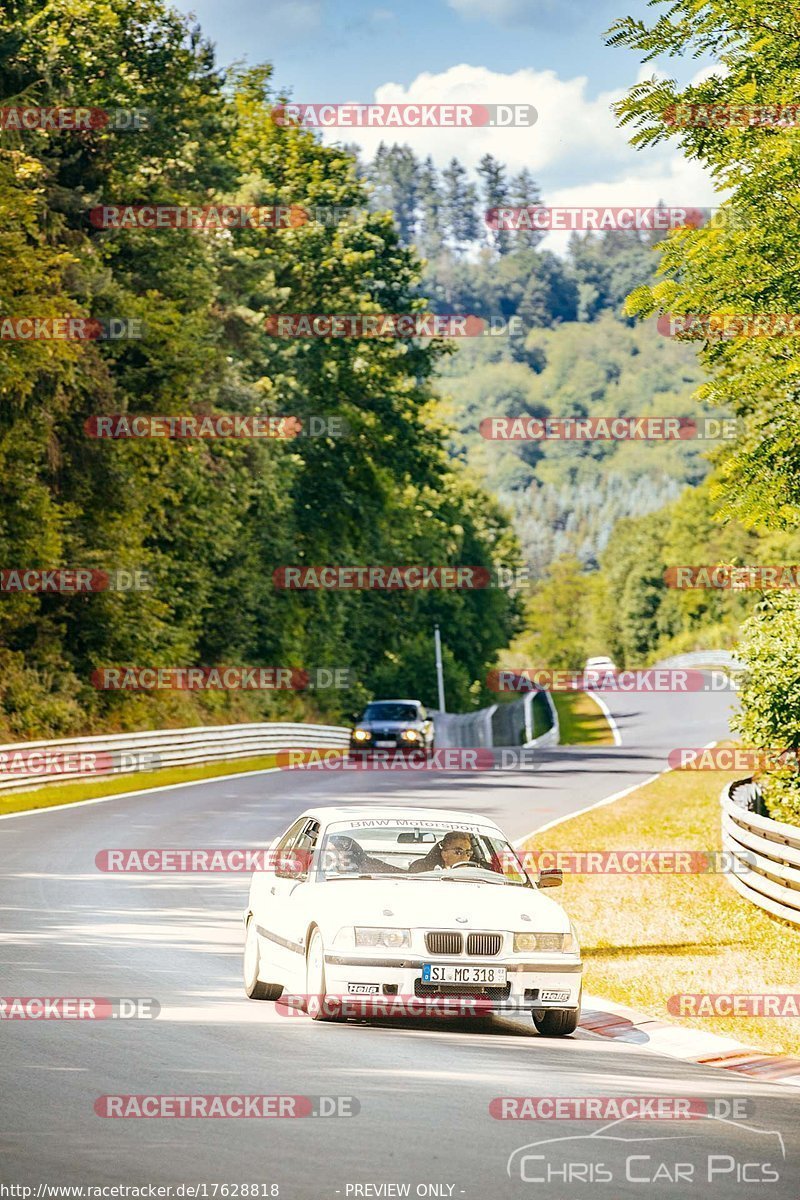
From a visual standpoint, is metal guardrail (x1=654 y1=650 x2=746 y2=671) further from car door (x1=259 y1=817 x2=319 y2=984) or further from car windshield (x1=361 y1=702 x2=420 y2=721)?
car door (x1=259 y1=817 x2=319 y2=984)

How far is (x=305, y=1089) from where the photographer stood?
332 inches

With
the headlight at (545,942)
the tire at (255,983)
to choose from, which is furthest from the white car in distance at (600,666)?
the headlight at (545,942)

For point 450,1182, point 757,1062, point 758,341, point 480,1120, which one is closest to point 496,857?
point 757,1062

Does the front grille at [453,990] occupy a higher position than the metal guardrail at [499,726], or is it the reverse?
the front grille at [453,990]

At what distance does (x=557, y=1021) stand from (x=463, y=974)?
0.81 meters

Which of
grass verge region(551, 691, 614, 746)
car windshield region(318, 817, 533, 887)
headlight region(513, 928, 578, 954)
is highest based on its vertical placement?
car windshield region(318, 817, 533, 887)

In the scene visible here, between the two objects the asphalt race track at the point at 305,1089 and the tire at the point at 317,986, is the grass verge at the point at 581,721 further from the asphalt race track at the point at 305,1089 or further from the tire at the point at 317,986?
the tire at the point at 317,986

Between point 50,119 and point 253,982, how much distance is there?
35530 mm

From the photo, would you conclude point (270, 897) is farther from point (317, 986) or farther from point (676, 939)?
point (676, 939)

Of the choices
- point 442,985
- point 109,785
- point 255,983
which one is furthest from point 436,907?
point 109,785

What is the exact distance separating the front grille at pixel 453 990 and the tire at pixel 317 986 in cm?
59

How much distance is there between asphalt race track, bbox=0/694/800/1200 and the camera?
22.2 feet

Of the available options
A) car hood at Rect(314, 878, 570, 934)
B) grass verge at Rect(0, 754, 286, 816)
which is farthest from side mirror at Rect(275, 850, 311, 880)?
grass verge at Rect(0, 754, 286, 816)

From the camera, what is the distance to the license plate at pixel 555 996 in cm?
1068
